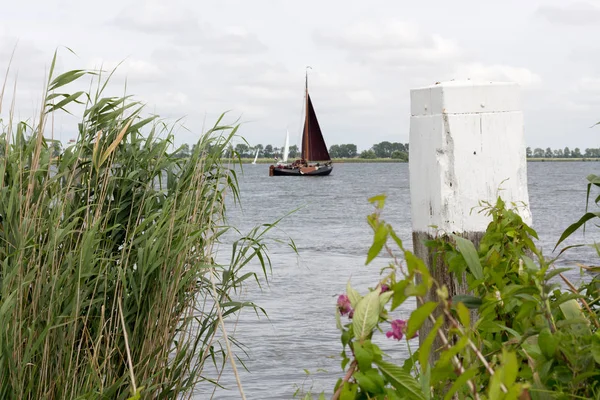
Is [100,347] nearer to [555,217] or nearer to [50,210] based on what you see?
[50,210]

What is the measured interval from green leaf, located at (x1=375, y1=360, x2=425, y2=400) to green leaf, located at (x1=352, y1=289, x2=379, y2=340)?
0.18 feet

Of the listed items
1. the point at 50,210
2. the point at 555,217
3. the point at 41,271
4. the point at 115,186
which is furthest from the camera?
the point at 555,217

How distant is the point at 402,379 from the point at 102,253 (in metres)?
2.83

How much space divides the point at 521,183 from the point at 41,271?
2.25 meters

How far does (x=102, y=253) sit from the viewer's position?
3734 mm

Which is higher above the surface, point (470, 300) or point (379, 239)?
point (379, 239)

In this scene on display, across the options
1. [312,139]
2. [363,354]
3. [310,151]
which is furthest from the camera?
[310,151]

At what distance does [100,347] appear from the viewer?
370cm

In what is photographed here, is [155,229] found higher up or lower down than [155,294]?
higher up

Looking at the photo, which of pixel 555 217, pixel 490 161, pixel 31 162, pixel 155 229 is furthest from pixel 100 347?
pixel 555 217

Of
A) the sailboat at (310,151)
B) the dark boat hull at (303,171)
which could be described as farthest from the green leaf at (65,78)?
the dark boat hull at (303,171)

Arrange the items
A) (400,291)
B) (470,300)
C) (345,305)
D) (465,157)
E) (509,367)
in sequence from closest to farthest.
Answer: (509,367)
(400,291)
(345,305)
(470,300)
(465,157)

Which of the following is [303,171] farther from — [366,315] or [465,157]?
[366,315]

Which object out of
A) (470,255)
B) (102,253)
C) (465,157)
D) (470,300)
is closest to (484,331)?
(470,255)
